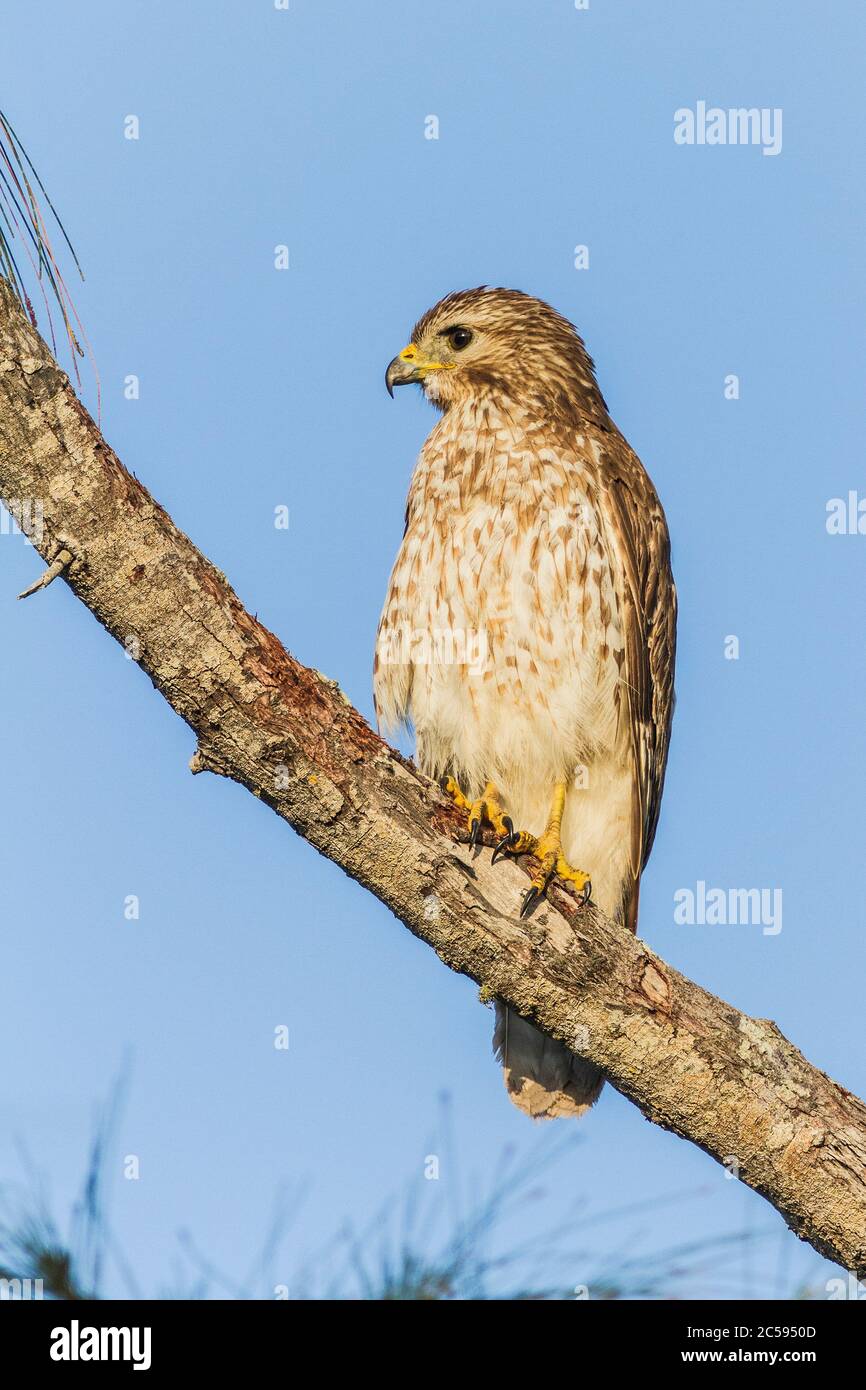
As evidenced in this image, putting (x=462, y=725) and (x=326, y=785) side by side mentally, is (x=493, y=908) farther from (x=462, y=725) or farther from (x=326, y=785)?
Result: (x=462, y=725)

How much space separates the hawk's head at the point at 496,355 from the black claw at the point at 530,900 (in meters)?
2.62

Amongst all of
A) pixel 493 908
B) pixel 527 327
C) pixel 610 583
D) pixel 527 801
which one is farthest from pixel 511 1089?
pixel 527 327

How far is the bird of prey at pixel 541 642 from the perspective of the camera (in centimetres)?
566

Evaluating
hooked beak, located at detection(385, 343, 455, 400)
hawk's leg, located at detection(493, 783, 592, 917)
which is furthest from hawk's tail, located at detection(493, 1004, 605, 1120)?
hooked beak, located at detection(385, 343, 455, 400)

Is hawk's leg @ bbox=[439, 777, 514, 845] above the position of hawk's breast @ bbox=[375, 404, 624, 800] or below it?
below

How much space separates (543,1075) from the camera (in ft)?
18.5

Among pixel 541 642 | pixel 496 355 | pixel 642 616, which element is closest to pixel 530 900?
pixel 541 642

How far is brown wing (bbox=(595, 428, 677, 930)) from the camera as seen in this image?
5840 millimetres

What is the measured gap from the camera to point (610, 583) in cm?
575

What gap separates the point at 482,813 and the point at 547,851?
27 centimetres

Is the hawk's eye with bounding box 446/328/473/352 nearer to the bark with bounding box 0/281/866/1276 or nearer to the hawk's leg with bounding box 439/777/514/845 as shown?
the hawk's leg with bounding box 439/777/514/845

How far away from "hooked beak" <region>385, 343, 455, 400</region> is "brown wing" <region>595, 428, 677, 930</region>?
948mm

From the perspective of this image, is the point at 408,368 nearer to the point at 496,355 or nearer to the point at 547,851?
the point at 496,355
